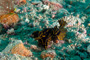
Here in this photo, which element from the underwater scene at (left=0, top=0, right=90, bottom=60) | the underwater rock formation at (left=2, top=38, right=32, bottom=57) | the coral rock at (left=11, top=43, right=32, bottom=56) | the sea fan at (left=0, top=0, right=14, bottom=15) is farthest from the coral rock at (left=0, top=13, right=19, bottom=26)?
the coral rock at (left=11, top=43, right=32, bottom=56)

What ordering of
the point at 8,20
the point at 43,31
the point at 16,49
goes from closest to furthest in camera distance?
the point at 16,49, the point at 43,31, the point at 8,20

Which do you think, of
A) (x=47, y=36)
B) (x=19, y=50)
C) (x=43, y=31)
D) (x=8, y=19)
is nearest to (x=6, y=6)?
(x=8, y=19)

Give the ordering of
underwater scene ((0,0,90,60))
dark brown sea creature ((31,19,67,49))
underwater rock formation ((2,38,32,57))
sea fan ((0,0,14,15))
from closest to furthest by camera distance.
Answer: underwater rock formation ((2,38,32,57)) < underwater scene ((0,0,90,60)) < dark brown sea creature ((31,19,67,49)) < sea fan ((0,0,14,15))

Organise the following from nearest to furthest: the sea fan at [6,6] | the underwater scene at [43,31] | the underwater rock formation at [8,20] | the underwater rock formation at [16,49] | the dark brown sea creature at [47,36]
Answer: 1. the underwater rock formation at [16,49]
2. the underwater scene at [43,31]
3. the dark brown sea creature at [47,36]
4. the underwater rock formation at [8,20]
5. the sea fan at [6,6]

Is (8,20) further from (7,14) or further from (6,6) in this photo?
(6,6)

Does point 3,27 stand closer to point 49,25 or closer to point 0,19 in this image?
point 0,19

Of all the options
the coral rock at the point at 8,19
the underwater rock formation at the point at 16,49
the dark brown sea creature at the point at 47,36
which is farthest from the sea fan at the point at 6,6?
the underwater rock formation at the point at 16,49

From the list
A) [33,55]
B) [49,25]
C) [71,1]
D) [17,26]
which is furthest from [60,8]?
[33,55]

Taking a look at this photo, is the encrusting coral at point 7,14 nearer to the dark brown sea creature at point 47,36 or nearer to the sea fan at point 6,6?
the sea fan at point 6,6

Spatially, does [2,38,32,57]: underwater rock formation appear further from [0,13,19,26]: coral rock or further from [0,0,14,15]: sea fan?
[0,0,14,15]: sea fan
